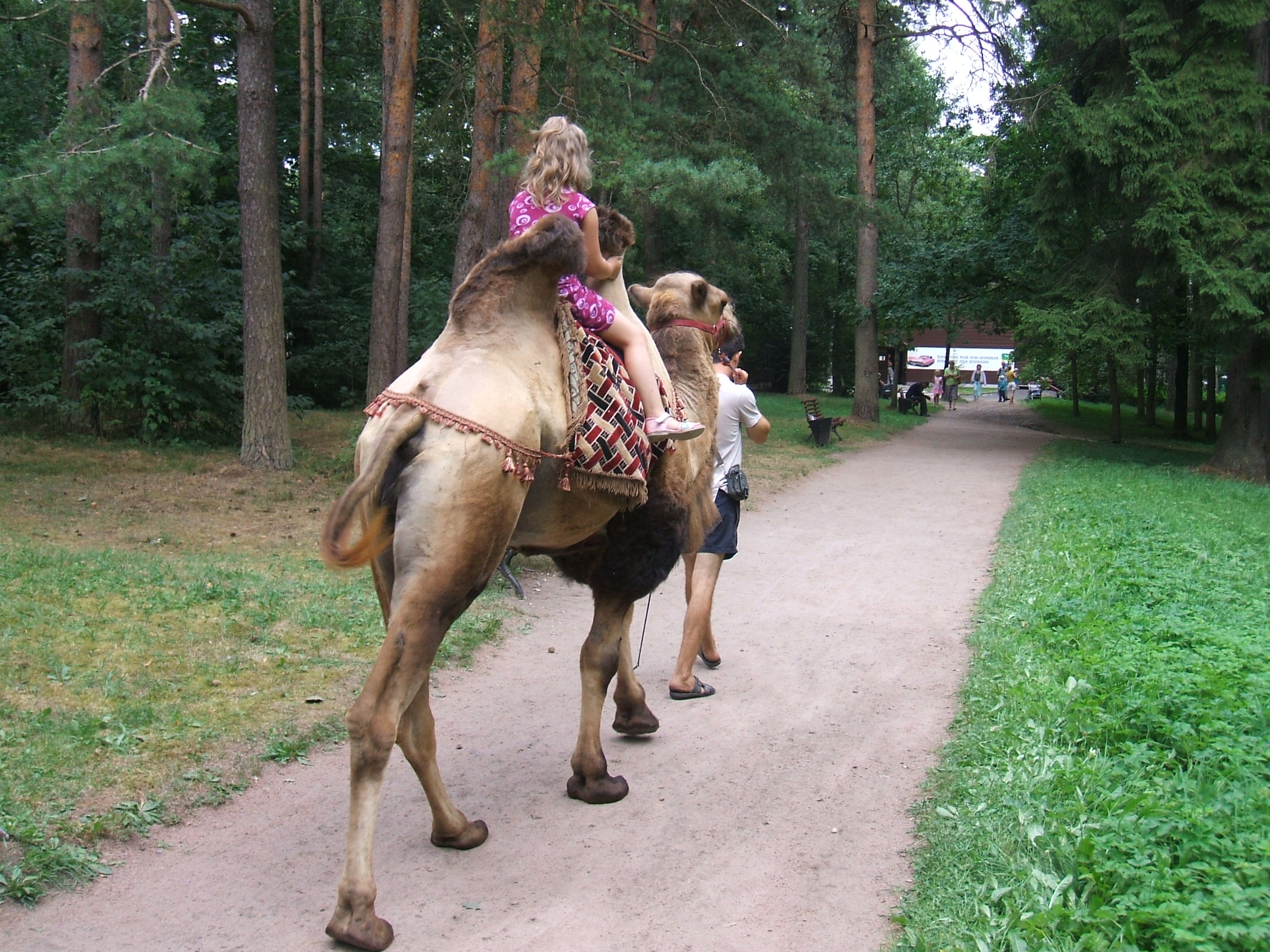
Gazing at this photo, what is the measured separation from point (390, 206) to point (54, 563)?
24.9 ft

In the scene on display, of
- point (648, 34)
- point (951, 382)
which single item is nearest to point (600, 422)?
point (648, 34)

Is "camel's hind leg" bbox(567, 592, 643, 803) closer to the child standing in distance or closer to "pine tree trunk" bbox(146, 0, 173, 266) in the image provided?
the child standing in distance

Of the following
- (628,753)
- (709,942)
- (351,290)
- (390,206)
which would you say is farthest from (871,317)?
(709,942)

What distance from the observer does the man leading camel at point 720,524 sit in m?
6.42

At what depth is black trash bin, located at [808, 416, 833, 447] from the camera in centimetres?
2208

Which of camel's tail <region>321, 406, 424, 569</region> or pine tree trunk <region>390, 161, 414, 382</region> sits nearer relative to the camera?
camel's tail <region>321, 406, 424, 569</region>

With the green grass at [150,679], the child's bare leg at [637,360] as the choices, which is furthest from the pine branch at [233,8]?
the child's bare leg at [637,360]

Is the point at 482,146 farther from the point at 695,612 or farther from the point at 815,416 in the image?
the point at 815,416

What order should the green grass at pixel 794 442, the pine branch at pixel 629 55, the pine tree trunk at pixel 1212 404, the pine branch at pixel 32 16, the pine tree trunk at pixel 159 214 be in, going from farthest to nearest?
the pine tree trunk at pixel 1212 404 < the green grass at pixel 794 442 < the pine branch at pixel 629 55 < the pine tree trunk at pixel 159 214 < the pine branch at pixel 32 16

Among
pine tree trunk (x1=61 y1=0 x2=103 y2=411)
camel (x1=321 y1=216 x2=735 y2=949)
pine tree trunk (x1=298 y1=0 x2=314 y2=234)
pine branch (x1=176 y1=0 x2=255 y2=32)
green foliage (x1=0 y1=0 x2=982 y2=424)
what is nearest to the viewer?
camel (x1=321 y1=216 x2=735 y2=949)

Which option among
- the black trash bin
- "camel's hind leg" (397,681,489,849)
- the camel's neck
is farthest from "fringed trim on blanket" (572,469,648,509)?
the black trash bin

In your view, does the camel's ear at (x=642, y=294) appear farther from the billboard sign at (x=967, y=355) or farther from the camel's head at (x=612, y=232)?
the billboard sign at (x=967, y=355)

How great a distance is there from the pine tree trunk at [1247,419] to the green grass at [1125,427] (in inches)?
206

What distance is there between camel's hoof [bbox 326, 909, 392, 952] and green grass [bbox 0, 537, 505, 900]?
44.9 inches
